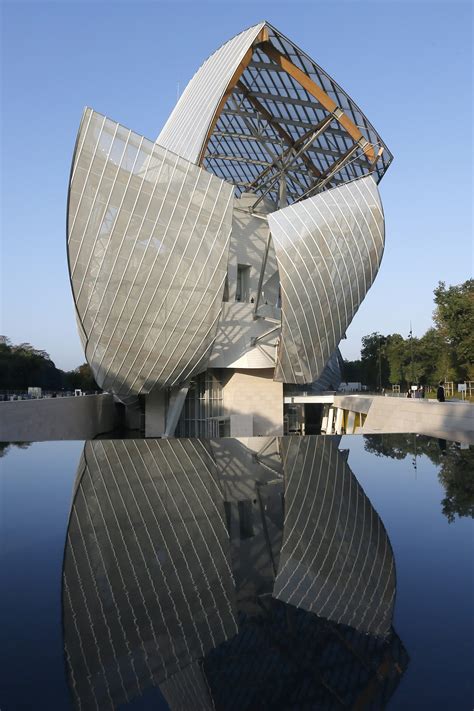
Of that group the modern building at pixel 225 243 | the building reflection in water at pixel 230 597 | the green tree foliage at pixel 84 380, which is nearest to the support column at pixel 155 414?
the modern building at pixel 225 243

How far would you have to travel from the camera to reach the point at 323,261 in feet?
87.7

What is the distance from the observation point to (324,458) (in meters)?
11.2

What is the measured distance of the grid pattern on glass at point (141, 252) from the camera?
1984 cm

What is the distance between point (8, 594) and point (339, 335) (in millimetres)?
26780

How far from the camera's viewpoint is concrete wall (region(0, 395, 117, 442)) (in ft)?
63.2

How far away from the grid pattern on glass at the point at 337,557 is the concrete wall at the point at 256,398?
23311 mm

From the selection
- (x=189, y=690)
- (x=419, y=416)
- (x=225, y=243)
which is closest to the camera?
(x=189, y=690)

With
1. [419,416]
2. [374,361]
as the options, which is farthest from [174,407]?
[374,361]

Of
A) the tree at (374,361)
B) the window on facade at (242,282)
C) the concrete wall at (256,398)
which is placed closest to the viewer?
the concrete wall at (256,398)

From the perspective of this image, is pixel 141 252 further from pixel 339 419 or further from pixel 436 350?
pixel 436 350

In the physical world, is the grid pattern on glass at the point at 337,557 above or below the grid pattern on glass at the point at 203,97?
below

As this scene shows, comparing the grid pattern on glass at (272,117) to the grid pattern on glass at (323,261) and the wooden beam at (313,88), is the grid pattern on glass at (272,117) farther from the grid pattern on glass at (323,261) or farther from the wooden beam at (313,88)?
the grid pattern on glass at (323,261)

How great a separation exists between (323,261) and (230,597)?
23.7 m

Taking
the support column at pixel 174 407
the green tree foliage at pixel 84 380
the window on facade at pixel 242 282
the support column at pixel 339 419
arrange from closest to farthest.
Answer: the support column at pixel 174 407
the window on facade at pixel 242 282
the support column at pixel 339 419
the green tree foliage at pixel 84 380
